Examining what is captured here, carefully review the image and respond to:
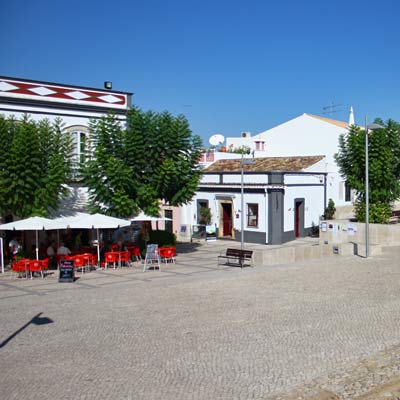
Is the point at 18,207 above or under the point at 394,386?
above

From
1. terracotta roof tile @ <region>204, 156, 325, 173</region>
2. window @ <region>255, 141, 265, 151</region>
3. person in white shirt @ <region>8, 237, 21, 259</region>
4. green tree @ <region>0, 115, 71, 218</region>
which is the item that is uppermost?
window @ <region>255, 141, 265, 151</region>

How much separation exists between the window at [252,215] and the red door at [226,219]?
172 cm

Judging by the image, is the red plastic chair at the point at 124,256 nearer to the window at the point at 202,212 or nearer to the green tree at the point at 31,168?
the green tree at the point at 31,168

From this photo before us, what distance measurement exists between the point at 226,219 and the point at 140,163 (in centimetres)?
1113

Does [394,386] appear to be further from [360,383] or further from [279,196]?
[279,196]

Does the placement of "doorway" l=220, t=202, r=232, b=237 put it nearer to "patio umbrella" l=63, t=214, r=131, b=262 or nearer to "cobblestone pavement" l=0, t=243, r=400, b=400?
"patio umbrella" l=63, t=214, r=131, b=262

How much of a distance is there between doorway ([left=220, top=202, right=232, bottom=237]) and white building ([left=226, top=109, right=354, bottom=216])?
6.67 metres

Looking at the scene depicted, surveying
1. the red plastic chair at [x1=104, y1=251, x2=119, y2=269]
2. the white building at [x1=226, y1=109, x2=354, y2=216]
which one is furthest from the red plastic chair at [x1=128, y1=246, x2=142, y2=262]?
the white building at [x1=226, y1=109, x2=354, y2=216]

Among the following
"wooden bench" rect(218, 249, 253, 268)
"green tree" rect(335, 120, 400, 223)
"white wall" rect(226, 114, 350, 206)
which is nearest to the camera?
"wooden bench" rect(218, 249, 253, 268)

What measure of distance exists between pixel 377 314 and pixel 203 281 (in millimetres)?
6380

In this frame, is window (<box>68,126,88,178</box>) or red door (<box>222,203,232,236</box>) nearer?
window (<box>68,126,88,178</box>)

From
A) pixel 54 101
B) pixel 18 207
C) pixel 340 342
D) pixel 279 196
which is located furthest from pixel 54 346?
pixel 279 196

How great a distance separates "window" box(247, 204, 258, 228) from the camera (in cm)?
3094

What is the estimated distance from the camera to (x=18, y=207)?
20.7 m
